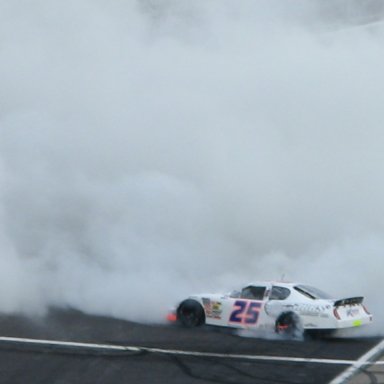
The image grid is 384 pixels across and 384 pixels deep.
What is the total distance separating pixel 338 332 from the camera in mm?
13594

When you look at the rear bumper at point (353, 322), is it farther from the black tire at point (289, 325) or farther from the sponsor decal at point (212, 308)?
the sponsor decal at point (212, 308)

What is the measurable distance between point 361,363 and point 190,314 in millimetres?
3734

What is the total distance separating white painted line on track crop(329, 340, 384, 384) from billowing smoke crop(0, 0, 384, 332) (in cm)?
324

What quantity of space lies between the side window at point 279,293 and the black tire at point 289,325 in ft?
1.12

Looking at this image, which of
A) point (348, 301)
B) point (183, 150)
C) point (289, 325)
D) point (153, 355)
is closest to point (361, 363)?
point (348, 301)

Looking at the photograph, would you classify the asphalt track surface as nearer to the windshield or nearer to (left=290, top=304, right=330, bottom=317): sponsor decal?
(left=290, top=304, right=330, bottom=317): sponsor decal

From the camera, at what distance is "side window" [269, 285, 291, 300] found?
46.3 feet

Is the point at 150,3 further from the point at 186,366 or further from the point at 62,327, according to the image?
the point at 186,366

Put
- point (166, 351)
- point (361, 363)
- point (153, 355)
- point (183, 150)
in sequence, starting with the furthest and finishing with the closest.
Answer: point (183, 150) < point (166, 351) < point (153, 355) < point (361, 363)

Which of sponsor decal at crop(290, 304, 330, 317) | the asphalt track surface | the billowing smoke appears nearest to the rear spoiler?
sponsor decal at crop(290, 304, 330, 317)

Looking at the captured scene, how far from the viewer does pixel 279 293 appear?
1417 cm

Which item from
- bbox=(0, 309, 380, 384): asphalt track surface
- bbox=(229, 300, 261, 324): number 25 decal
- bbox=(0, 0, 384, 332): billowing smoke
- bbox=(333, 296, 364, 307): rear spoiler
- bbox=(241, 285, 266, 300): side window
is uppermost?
bbox=(0, 0, 384, 332): billowing smoke

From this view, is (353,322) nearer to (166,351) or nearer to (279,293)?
(279,293)

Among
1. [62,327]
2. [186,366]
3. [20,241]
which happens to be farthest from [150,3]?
[186,366]
